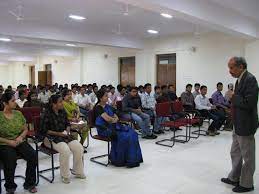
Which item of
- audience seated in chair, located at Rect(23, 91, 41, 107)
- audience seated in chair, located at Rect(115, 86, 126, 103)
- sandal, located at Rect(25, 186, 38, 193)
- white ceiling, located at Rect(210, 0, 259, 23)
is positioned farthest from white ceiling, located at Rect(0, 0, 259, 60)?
sandal, located at Rect(25, 186, 38, 193)

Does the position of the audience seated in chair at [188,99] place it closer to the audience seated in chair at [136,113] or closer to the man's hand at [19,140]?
the audience seated in chair at [136,113]

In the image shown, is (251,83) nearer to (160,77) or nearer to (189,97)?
(189,97)

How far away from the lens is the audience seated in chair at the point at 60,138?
3461 mm

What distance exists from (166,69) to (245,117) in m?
7.77

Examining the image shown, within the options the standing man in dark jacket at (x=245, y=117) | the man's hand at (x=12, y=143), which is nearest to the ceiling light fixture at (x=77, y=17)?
the man's hand at (x=12, y=143)

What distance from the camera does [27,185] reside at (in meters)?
3.21

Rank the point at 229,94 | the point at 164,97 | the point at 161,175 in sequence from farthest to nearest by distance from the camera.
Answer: the point at 164,97, the point at 229,94, the point at 161,175

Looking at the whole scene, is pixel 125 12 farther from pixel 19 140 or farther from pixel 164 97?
pixel 19 140

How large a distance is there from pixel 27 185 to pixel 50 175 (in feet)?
1.80

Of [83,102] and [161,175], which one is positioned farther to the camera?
[83,102]

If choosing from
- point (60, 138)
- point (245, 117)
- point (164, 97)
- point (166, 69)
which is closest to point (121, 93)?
point (164, 97)

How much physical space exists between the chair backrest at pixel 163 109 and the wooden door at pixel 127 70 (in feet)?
20.2

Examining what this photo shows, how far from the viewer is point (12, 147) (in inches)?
124

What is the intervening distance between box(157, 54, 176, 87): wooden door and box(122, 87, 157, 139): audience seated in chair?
15.1 feet
